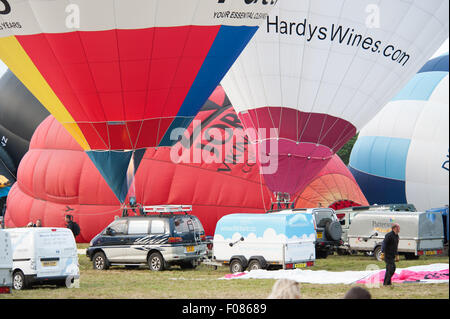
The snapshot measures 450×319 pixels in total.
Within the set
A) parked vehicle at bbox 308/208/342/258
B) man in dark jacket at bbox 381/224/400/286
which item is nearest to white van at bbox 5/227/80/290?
man in dark jacket at bbox 381/224/400/286

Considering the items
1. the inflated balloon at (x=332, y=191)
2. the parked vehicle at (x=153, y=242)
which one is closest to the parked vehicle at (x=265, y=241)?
the parked vehicle at (x=153, y=242)

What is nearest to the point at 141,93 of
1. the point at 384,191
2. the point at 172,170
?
the point at 172,170

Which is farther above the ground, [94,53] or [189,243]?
[94,53]

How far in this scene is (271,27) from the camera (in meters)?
19.8

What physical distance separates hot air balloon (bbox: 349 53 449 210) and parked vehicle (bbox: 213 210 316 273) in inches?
455

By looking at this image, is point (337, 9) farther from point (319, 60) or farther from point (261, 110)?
point (261, 110)

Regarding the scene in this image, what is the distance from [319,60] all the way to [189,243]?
6.30m

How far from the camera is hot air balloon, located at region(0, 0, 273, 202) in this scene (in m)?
14.4

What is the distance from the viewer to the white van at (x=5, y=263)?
38.8 ft

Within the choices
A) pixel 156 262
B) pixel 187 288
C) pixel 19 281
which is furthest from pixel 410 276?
pixel 19 281

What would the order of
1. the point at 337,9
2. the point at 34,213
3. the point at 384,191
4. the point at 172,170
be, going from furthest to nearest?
the point at 384,191 < the point at 34,213 < the point at 172,170 < the point at 337,9

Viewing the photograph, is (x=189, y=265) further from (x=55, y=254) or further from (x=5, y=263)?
(x=5, y=263)

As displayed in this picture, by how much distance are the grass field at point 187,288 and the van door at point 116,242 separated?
1.94ft

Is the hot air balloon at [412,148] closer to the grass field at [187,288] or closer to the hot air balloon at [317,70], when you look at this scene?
the hot air balloon at [317,70]
